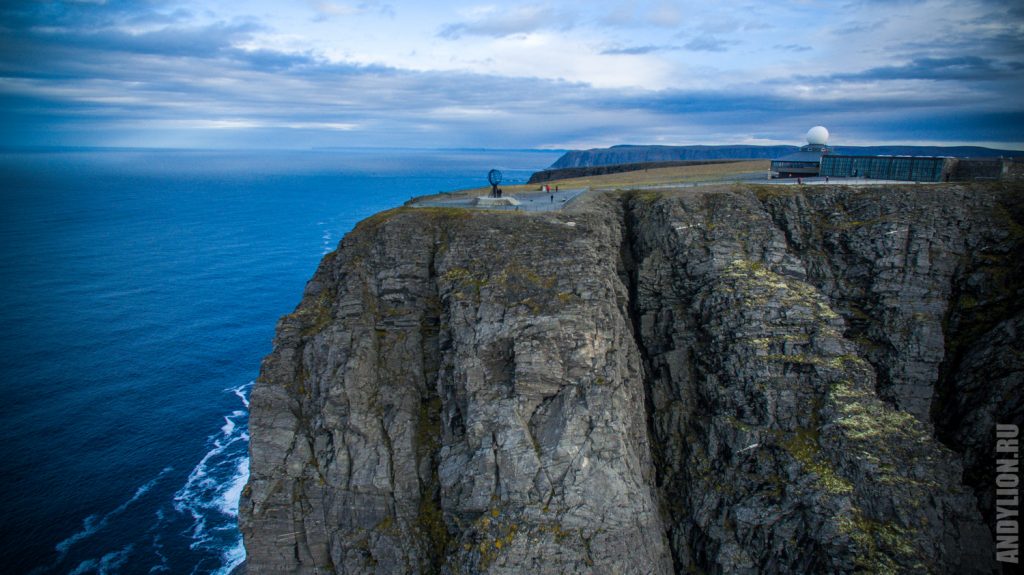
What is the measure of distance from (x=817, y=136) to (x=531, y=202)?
1984 inches

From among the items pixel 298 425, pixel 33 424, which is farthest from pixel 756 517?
pixel 33 424

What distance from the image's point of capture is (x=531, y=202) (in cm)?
6225

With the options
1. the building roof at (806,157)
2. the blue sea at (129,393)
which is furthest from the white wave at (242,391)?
the building roof at (806,157)

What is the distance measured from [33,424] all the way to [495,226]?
58.7 m

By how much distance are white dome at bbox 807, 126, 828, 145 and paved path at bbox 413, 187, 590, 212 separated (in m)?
40.7

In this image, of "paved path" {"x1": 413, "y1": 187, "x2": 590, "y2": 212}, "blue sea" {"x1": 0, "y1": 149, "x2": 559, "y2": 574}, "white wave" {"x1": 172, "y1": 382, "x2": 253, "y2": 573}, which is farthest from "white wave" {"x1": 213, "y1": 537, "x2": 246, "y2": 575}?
"paved path" {"x1": 413, "y1": 187, "x2": 590, "y2": 212}

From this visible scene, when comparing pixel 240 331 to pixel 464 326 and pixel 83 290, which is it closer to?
pixel 83 290

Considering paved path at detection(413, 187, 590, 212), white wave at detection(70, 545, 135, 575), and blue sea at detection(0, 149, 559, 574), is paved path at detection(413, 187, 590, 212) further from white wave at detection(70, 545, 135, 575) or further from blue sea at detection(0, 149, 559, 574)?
white wave at detection(70, 545, 135, 575)

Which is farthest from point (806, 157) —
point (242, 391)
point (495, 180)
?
point (242, 391)

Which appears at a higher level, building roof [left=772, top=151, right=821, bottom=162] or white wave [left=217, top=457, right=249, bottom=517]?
building roof [left=772, top=151, right=821, bottom=162]

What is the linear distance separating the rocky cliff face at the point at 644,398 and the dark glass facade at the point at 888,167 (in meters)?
12.7

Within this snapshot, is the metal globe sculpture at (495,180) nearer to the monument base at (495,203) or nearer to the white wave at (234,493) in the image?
the monument base at (495,203)

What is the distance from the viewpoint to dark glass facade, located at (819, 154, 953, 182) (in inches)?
2522

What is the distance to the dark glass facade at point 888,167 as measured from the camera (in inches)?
2522
